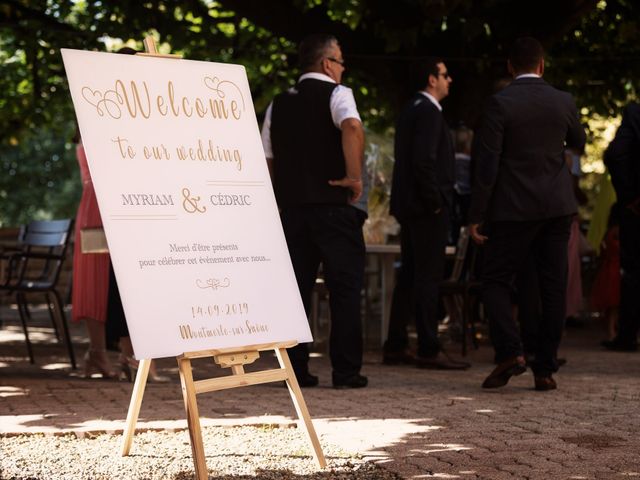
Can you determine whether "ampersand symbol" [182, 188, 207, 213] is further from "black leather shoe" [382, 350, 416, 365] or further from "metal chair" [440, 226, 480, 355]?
"metal chair" [440, 226, 480, 355]

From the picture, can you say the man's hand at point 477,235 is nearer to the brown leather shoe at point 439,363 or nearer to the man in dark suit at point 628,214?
the brown leather shoe at point 439,363

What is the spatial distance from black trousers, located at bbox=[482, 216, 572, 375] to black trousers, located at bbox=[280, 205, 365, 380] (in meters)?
0.87

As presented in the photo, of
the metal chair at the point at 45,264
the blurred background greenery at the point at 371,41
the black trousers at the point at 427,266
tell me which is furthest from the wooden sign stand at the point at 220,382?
the blurred background greenery at the point at 371,41

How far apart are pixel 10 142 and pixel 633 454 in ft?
47.9

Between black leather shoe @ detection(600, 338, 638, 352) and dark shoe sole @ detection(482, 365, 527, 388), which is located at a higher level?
dark shoe sole @ detection(482, 365, 527, 388)

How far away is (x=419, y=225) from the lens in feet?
28.6

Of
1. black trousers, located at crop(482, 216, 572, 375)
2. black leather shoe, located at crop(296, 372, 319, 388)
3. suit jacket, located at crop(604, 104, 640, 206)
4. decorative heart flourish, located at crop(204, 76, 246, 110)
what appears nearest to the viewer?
decorative heart flourish, located at crop(204, 76, 246, 110)

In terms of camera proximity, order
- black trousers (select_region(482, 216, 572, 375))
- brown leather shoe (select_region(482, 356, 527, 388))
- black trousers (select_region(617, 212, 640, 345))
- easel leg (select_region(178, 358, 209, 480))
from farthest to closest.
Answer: black trousers (select_region(617, 212, 640, 345)), black trousers (select_region(482, 216, 572, 375)), brown leather shoe (select_region(482, 356, 527, 388)), easel leg (select_region(178, 358, 209, 480))

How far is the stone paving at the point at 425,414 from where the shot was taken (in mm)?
5074

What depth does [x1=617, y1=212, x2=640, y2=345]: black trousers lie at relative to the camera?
33.1 feet

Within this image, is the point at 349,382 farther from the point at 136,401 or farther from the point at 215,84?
the point at 215,84

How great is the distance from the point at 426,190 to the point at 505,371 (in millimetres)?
1662

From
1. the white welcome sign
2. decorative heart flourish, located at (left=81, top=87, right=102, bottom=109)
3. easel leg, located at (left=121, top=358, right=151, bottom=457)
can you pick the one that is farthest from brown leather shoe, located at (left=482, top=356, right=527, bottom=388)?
decorative heart flourish, located at (left=81, top=87, right=102, bottom=109)

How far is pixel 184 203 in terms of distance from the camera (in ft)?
16.3
